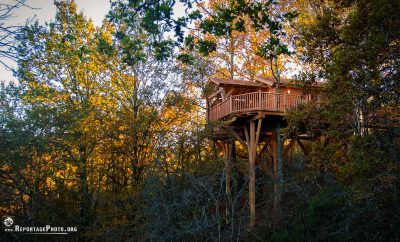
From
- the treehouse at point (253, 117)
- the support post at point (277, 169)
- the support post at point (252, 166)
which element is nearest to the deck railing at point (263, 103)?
the treehouse at point (253, 117)

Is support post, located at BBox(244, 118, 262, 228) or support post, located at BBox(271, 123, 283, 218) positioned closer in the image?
support post, located at BBox(271, 123, 283, 218)

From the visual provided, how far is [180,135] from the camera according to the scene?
1479cm

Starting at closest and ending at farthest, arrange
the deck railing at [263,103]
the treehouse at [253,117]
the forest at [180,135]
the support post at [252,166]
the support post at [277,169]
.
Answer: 1. the forest at [180,135]
2. the support post at [277,169]
3. the support post at [252,166]
4. the treehouse at [253,117]
5. the deck railing at [263,103]

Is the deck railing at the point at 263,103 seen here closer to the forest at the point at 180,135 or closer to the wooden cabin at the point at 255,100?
the wooden cabin at the point at 255,100

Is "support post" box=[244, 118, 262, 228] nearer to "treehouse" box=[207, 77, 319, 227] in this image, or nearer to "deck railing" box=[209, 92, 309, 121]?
"treehouse" box=[207, 77, 319, 227]

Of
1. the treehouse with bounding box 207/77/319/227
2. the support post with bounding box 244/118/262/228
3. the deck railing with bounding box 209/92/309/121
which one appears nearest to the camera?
the support post with bounding box 244/118/262/228

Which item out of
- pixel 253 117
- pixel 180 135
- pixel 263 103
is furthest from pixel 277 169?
pixel 180 135

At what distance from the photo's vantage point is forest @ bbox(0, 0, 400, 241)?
6465 millimetres

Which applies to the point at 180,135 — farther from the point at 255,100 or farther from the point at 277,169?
the point at 277,169

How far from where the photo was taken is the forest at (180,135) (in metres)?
6.46

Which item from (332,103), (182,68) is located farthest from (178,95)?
(332,103)

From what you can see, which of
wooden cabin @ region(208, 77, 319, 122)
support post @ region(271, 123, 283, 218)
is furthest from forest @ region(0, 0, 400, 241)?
wooden cabin @ region(208, 77, 319, 122)

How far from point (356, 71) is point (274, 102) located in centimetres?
640

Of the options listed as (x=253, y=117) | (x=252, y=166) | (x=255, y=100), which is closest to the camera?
(x=252, y=166)
